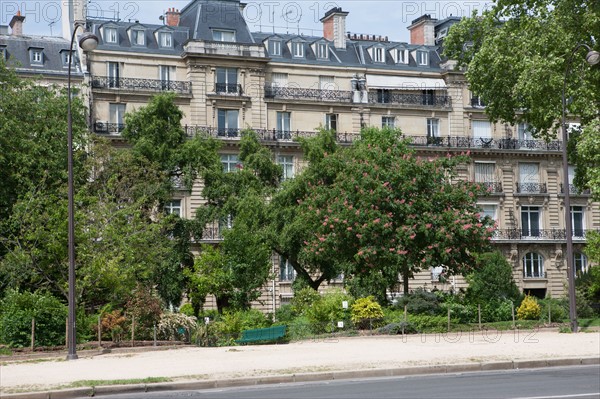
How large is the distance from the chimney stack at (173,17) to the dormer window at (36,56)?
9605 millimetres

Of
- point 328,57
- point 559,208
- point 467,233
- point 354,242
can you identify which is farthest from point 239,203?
point 559,208

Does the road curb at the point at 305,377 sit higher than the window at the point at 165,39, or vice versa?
the window at the point at 165,39

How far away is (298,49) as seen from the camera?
61.0 meters

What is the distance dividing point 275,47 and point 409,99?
9.58 meters

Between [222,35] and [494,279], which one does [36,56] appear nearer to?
[222,35]

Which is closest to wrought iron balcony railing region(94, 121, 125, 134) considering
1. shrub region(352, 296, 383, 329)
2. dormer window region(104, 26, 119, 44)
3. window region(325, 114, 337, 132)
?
dormer window region(104, 26, 119, 44)

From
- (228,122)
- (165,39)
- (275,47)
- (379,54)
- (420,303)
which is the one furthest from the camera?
(379,54)

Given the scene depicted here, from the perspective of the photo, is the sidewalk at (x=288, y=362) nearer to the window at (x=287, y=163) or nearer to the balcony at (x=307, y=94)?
the window at (x=287, y=163)

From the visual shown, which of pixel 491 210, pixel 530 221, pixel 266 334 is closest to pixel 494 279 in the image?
pixel 491 210

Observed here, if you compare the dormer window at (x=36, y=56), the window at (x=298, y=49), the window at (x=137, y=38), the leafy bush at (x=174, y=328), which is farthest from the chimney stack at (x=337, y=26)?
the leafy bush at (x=174, y=328)

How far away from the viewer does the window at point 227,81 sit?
188 ft

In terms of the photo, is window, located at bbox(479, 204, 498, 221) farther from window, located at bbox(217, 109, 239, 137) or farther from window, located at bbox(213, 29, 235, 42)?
window, located at bbox(213, 29, 235, 42)

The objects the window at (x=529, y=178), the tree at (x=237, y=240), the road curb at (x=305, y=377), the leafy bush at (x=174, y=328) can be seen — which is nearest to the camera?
the road curb at (x=305, y=377)

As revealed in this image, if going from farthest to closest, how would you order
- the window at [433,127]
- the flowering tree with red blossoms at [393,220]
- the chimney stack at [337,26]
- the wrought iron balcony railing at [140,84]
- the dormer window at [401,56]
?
1. the dormer window at [401,56]
2. the chimney stack at [337,26]
3. the window at [433,127]
4. the wrought iron balcony railing at [140,84]
5. the flowering tree with red blossoms at [393,220]
